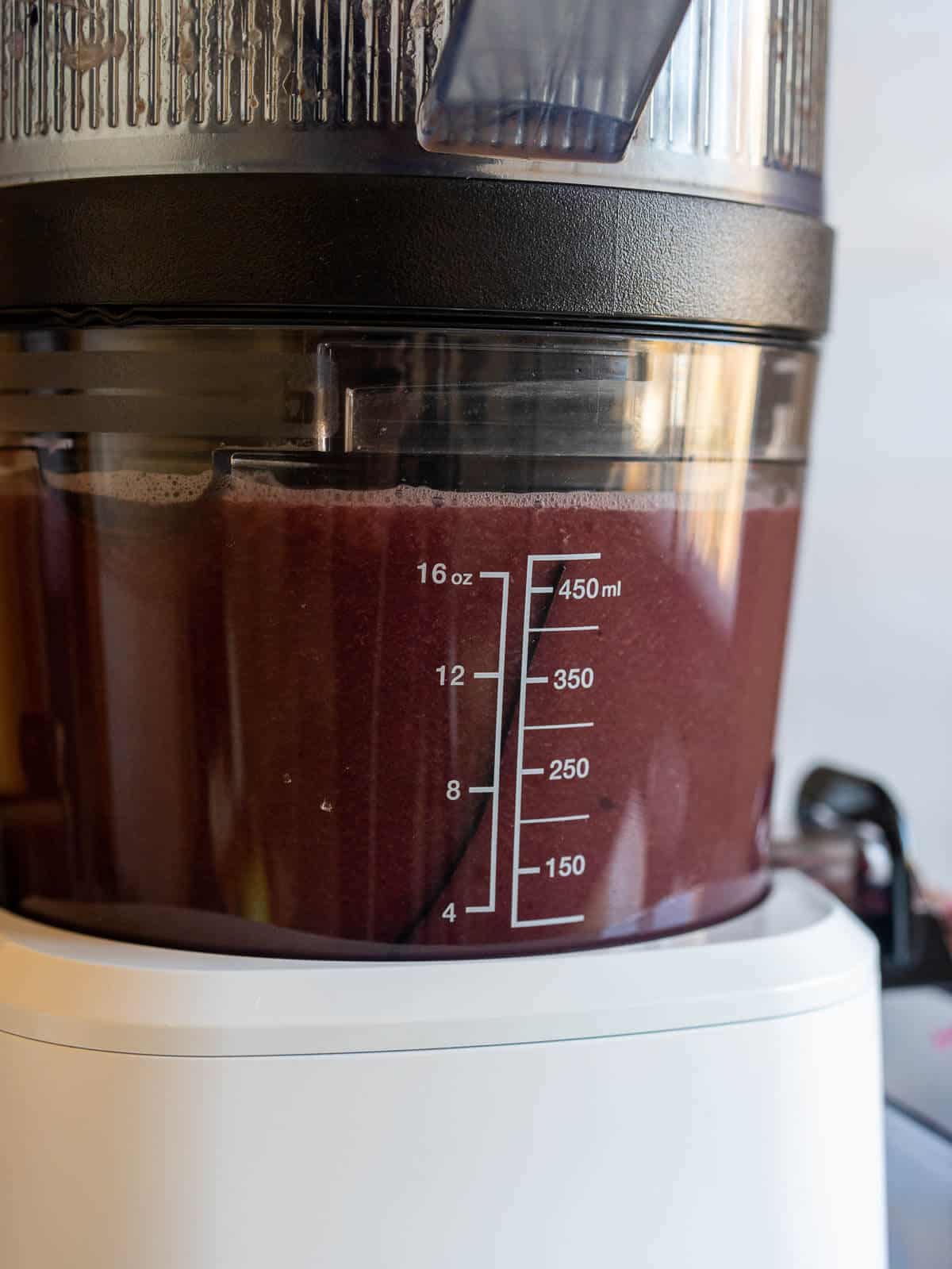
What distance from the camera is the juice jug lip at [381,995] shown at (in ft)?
1.32

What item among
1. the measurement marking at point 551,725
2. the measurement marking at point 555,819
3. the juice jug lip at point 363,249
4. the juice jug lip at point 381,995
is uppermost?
the juice jug lip at point 363,249

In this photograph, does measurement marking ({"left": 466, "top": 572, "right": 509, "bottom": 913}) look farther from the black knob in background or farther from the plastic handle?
the black knob in background

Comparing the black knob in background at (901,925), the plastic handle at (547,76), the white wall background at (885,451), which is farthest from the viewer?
the white wall background at (885,451)

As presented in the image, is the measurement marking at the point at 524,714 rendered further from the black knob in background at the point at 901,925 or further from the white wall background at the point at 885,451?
the white wall background at the point at 885,451

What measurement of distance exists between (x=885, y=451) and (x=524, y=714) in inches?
24.5

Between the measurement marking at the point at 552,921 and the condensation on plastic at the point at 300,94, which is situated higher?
the condensation on plastic at the point at 300,94

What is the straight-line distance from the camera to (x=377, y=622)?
41 centimetres

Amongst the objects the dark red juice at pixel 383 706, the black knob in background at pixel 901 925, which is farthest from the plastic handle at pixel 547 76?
the black knob in background at pixel 901 925

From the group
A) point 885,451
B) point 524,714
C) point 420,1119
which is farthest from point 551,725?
point 885,451

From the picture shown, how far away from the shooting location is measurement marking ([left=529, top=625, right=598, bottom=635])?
421 mm

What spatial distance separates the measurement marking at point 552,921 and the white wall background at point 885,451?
0.57 m

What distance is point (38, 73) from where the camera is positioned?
42cm

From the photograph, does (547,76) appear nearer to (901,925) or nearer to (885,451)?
(901,925)

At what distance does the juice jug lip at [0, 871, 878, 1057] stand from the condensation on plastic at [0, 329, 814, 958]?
18mm
